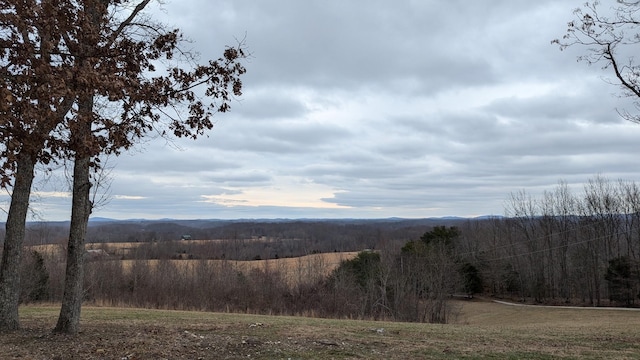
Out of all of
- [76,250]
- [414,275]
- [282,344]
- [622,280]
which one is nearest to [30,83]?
[76,250]

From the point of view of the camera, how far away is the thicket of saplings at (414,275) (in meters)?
36.3

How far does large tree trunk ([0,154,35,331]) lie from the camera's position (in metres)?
8.29

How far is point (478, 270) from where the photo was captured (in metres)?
60.0

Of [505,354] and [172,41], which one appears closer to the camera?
[505,354]

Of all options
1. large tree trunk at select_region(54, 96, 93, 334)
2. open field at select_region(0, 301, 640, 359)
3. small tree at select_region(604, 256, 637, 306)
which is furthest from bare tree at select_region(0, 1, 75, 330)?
small tree at select_region(604, 256, 637, 306)

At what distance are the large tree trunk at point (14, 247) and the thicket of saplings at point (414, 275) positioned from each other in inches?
810

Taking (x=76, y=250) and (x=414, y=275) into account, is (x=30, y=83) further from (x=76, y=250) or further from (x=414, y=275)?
(x=414, y=275)

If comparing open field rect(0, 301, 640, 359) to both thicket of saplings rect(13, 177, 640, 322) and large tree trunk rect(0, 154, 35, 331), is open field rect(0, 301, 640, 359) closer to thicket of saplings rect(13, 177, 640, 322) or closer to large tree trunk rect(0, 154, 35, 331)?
large tree trunk rect(0, 154, 35, 331)

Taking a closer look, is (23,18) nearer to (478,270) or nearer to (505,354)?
(505,354)

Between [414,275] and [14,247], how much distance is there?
1472 inches

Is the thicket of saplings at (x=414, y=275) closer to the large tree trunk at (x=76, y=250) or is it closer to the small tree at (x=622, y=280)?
the small tree at (x=622, y=280)

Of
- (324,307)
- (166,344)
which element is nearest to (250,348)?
(166,344)

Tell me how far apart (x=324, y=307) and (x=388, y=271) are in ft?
25.5

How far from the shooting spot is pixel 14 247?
8.51 m
